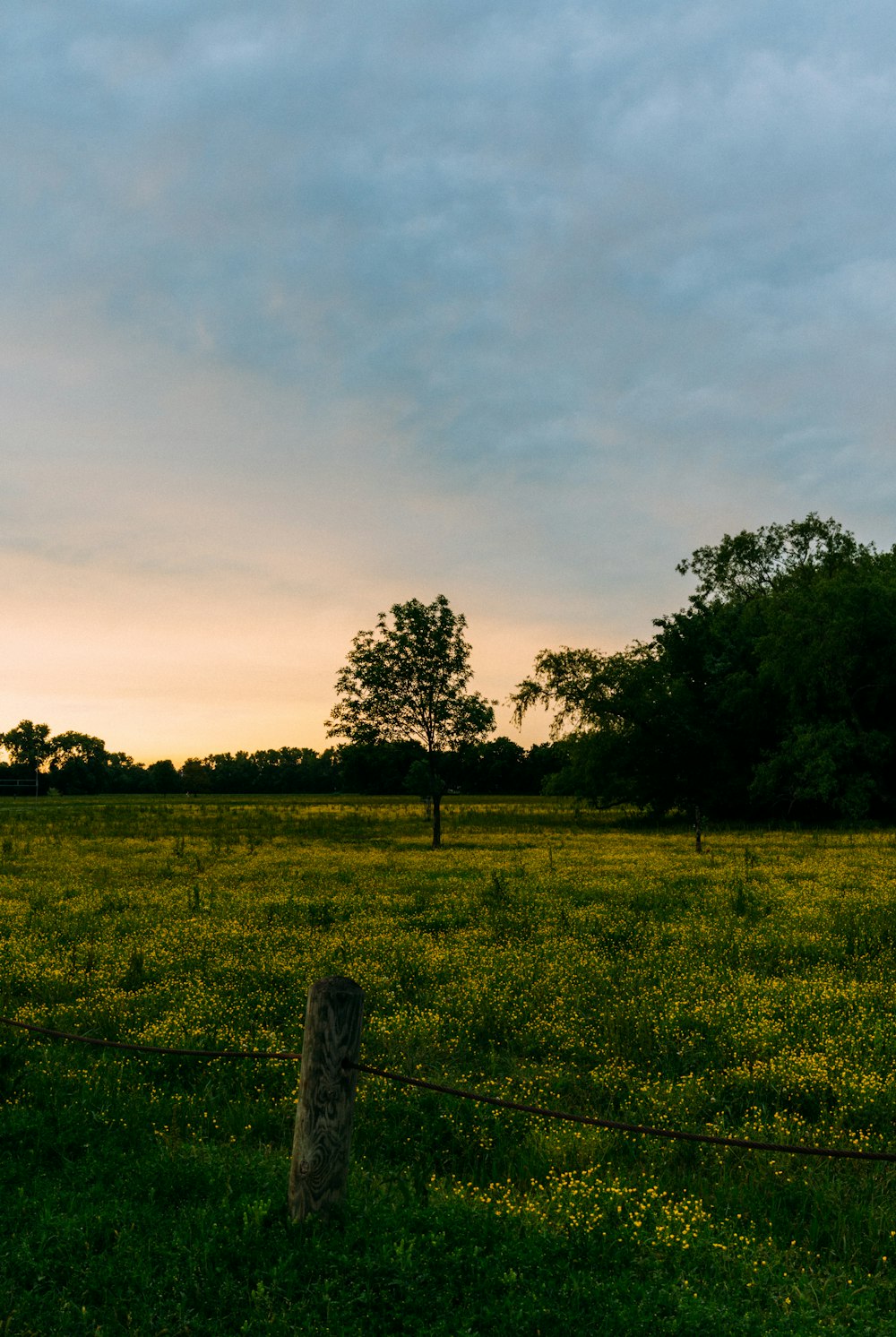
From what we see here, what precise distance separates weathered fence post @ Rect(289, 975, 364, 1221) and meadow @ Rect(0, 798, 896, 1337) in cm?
25

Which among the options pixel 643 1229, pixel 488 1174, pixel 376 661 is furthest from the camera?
pixel 376 661

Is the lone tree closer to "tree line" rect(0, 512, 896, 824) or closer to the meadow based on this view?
"tree line" rect(0, 512, 896, 824)

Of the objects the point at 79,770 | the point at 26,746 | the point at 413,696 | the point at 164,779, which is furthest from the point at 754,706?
the point at 26,746

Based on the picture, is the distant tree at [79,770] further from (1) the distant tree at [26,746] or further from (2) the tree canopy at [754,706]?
(2) the tree canopy at [754,706]

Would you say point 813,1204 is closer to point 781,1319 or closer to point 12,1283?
point 781,1319

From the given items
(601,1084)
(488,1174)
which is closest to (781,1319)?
(488,1174)

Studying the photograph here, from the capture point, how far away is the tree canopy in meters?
51.1

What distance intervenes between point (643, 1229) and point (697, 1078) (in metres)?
2.79

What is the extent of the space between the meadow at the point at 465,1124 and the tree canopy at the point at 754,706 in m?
37.4

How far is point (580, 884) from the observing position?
68.1 ft

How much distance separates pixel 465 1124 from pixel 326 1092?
2.69 m

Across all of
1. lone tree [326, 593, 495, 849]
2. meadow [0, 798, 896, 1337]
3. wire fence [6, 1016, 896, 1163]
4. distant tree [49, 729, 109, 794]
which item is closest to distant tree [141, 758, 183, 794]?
distant tree [49, 729, 109, 794]

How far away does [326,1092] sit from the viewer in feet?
16.9

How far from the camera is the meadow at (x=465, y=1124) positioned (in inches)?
190
